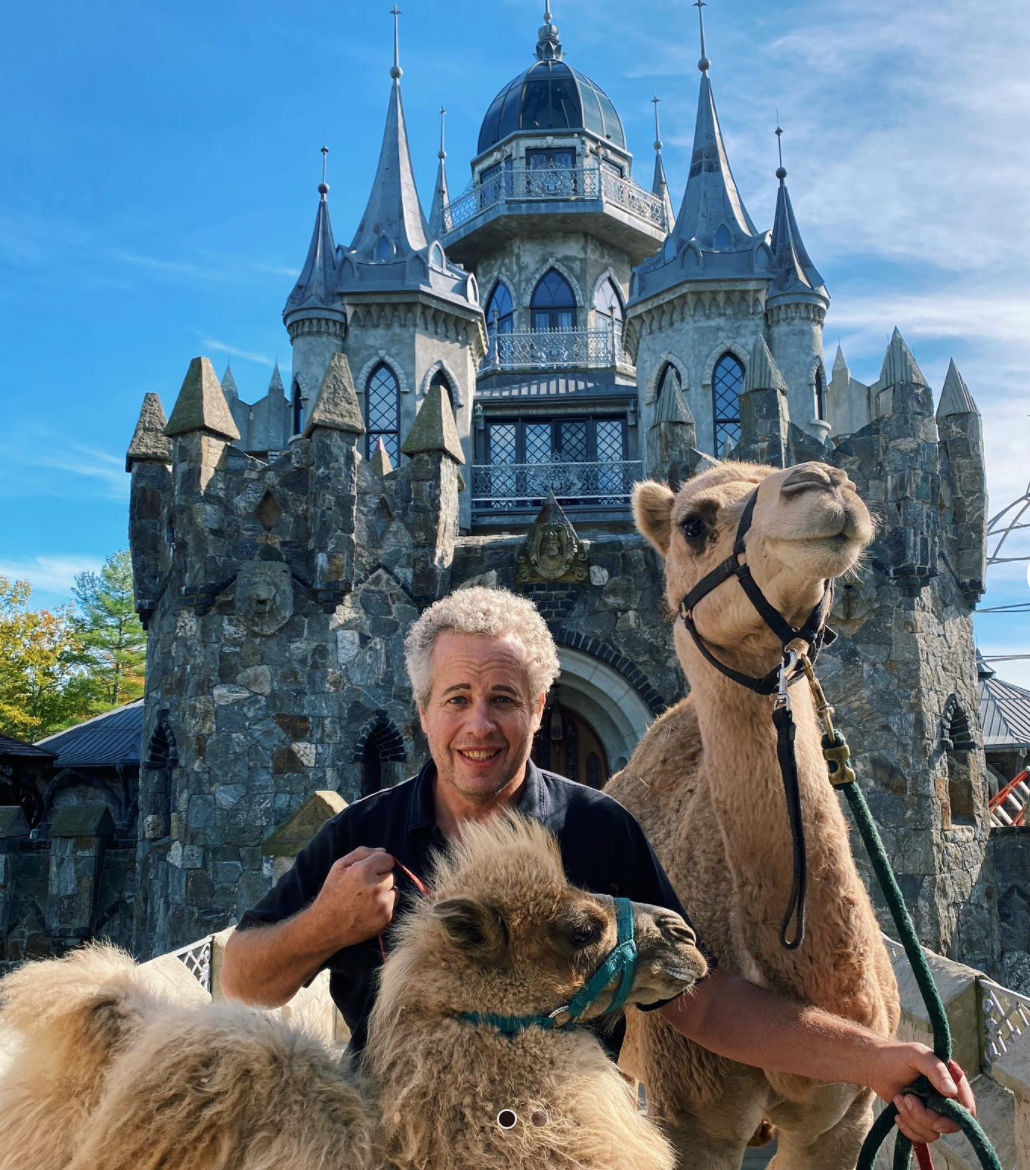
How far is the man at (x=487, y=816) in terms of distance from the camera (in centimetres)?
260

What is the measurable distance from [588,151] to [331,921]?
27927mm

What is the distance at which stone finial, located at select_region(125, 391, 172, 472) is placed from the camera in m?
13.5

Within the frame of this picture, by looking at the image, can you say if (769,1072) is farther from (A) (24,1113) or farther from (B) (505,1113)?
(A) (24,1113)

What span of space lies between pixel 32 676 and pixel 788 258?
2539 centimetres

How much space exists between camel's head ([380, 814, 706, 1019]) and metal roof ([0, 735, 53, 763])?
70.9 ft

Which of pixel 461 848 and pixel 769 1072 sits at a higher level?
pixel 461 848

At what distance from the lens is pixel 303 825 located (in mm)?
8914

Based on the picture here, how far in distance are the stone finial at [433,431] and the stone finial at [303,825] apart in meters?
5.19

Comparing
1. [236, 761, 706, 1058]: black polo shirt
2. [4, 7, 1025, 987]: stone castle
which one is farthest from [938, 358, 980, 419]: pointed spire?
[236, 761, 706, 1058]: black polo shirt

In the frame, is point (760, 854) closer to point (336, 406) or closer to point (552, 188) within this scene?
point (336, 406)

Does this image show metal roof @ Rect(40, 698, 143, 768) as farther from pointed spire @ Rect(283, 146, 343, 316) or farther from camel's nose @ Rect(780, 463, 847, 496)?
camel's nose @ Rect(780, 463, 847, 496)

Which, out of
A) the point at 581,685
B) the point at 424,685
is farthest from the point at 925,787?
the point at 424,685

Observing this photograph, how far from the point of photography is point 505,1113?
6.46ft

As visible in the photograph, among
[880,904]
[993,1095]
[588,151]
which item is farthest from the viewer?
[588,151]
